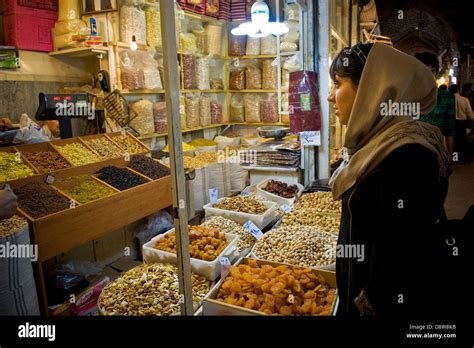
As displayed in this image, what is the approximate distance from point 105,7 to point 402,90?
135 inches

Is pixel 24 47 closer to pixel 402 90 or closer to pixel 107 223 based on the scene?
pixel 107 223

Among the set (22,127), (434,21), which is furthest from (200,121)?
(434,21)

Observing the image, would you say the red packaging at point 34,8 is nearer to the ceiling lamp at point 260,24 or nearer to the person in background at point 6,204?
the ceiling lamp at point 260,24

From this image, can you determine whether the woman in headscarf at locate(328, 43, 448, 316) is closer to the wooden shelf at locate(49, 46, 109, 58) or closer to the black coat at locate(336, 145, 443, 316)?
the black coat at locate(336, 145, 443, 316)

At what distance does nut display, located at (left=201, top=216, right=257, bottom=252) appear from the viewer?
93.3 inches

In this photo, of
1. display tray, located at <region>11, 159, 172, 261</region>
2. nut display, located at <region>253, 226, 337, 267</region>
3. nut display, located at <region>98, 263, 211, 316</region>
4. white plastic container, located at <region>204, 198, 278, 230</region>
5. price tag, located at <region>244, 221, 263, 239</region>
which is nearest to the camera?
nut display, located at <region>98, 263, 211, 316</region>

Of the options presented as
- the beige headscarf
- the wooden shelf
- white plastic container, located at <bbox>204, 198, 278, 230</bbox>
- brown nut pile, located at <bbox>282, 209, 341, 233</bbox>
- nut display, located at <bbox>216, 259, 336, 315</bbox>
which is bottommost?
nut display, located at <bbox>216, 259, 336, 315</bbox>

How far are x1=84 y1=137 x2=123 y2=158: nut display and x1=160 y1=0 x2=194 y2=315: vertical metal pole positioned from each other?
230 cm

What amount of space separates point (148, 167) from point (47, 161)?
878 mm

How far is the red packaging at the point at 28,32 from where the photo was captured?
3342 millimetres

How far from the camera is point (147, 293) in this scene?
1912 mm

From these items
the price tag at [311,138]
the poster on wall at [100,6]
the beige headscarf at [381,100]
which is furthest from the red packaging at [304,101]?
the beige headscarf at [381,100]

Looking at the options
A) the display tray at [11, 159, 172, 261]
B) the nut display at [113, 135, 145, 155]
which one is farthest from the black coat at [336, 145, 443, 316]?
the nut display at [113, 135, 145, 155]

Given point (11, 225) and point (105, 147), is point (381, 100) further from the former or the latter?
point (105, 147)
